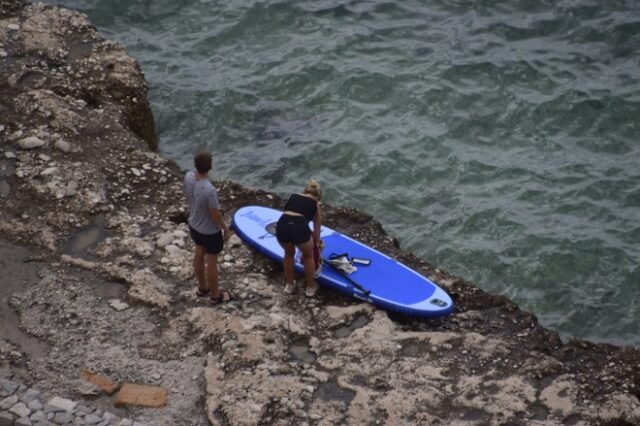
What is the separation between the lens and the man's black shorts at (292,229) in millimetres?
10562

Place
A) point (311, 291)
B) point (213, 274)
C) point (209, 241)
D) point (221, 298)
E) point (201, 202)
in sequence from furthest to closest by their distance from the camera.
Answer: point (311, 291)
point (221, 298)
point (213, 274)
point (209, 241)
point (201, 202)

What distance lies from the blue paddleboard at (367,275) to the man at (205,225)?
1.18 metres

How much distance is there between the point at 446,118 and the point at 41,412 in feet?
33.5

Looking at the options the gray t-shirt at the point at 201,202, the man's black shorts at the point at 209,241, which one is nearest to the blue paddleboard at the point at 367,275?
the man's black shorts at the point at 209,241

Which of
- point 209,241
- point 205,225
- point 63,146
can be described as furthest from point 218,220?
point 63,146

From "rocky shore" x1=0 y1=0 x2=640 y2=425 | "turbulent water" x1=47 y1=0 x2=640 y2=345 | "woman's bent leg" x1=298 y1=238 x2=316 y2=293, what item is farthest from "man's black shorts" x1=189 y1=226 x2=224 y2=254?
"turbulent water" x1=47 y1=0 x2=640 y2=345

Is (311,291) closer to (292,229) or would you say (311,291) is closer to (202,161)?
(292,229)

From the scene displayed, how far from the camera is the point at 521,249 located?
14180 millimetres

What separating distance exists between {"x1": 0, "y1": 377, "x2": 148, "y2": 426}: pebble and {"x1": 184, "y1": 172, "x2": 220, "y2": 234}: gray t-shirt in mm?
2327

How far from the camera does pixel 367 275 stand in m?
11.2

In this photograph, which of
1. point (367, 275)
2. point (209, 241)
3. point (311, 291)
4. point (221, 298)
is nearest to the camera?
point (209, 241)

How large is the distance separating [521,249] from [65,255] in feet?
22.4

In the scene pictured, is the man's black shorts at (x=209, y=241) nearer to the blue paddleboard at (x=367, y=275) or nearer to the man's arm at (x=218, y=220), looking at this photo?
the man's arm at (x=218, y=220)

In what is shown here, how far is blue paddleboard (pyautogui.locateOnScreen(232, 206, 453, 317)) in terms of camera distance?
10.8m
